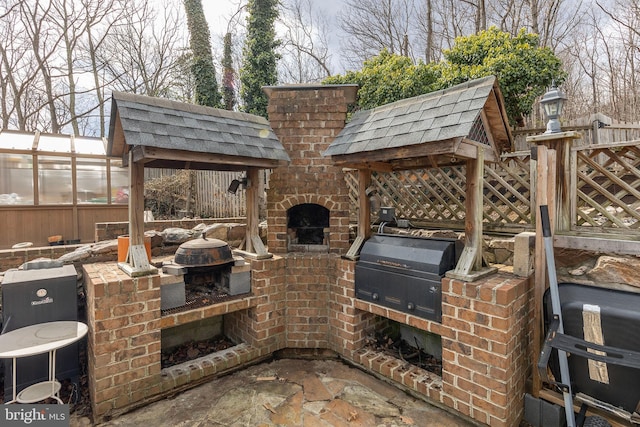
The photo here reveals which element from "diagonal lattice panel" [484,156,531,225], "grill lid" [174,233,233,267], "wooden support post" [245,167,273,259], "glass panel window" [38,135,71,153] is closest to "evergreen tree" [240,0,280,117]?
"glass panel window" [38,135,71,153]

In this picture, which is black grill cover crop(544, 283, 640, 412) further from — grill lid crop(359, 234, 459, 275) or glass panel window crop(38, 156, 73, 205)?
glass panel window crop(38, 156, 73, 205)

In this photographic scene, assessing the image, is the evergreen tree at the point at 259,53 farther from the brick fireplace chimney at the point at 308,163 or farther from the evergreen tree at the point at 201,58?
the brick fireplace chimney at the point at 308,163

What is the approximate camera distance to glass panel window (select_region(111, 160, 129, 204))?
26.5 ft

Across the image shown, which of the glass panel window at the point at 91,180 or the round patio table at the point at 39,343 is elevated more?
the glass panel window at the point at 91,180

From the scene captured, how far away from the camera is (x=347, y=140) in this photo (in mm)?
3666

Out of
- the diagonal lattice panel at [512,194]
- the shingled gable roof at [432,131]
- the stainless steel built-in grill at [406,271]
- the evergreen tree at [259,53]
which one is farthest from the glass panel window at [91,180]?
the diagonal lattice panel at [512,194]

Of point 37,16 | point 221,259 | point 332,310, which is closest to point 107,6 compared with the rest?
point 37,16

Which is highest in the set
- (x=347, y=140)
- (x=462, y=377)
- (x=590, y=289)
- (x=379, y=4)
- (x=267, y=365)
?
(x=379, y=4)

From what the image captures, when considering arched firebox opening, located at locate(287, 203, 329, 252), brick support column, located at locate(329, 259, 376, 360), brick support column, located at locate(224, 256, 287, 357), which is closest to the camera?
brick support column, located at locate(329, 259, 376, 360)

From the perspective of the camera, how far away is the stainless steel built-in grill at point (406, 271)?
2.97m

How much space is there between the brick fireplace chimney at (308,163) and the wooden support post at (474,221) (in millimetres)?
1628

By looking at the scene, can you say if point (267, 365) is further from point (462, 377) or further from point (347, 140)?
point (347, 140)

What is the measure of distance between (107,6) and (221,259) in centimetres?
1234

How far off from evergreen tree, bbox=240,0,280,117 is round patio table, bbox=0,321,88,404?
28.8 feet
